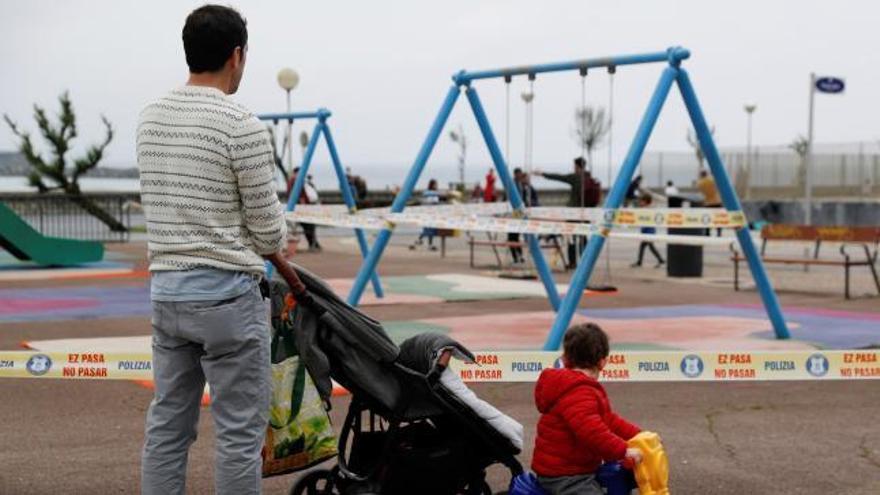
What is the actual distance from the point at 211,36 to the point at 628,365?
3828 millimetres

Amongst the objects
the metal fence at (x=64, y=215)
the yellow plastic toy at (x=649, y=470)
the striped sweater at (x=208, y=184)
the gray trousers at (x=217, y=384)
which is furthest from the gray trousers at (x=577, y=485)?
the metal fence at (x=64, y=215)

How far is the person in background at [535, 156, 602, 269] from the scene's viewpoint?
762 inches

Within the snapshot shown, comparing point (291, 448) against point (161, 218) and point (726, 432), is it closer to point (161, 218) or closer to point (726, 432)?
point (161, 218)

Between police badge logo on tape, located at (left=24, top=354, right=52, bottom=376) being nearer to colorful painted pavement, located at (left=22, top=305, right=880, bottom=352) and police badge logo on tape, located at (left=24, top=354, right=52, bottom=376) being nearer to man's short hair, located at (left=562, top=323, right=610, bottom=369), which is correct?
colorful painted pavement, located at (left=22, top=305, right=880, bottom=352)

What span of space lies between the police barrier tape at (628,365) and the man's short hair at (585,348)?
203 cm

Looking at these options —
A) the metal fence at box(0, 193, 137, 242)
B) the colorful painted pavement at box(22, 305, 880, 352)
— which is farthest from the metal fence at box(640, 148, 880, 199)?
the colorful painted pavement at box(22, 305, 880, 352)

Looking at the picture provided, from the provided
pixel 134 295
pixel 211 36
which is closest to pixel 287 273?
pixel 211 36

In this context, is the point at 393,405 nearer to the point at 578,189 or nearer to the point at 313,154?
the point at 313,154

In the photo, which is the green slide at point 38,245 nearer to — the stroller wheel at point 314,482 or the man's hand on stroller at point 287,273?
the stroller wheel at point 314,482

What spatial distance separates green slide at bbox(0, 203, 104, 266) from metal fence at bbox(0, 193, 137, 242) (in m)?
10.4

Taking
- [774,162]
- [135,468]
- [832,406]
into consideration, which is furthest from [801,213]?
[135,468]

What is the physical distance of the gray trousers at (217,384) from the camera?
4.25 m

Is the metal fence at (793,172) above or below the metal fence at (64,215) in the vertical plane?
above

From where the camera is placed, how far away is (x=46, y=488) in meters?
6.01
